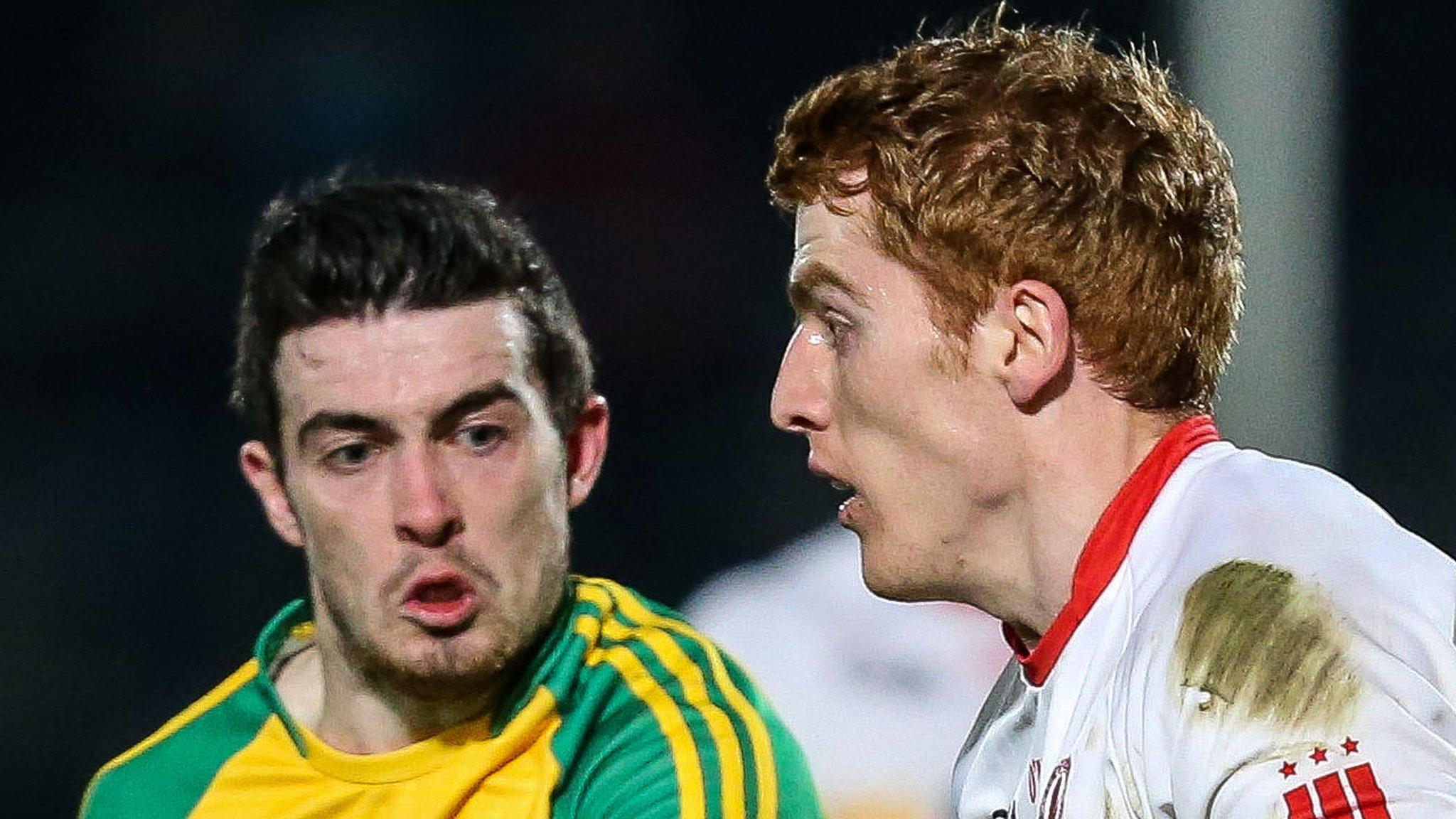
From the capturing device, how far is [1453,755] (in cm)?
106

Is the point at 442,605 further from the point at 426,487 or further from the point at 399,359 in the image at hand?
the point at 399,359

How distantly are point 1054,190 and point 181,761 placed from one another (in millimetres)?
1284

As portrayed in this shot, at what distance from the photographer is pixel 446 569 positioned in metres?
1.90

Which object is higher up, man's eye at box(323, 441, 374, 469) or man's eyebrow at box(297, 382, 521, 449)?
man's eyebrow at box(297, 382, 521, 449)

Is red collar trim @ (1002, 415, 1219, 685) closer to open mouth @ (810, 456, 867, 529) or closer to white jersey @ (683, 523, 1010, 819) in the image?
open mouth @ (810, 456, 867, 529)

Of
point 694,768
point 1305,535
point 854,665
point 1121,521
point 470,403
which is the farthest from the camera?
point 854,665

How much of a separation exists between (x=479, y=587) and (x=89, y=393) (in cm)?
142

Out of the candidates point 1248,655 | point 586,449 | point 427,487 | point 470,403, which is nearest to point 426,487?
point 427,487

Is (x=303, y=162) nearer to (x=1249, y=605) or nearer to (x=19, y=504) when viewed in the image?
(x=19, y=504)

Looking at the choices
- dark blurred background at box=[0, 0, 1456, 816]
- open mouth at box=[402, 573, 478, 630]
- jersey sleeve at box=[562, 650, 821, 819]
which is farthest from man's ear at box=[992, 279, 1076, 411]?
dark blurred background at box=[0, 0, 1456, 816]

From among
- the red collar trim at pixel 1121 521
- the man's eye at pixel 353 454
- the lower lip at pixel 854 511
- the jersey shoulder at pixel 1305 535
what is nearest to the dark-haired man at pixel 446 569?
the man's eye at pixel 353 454

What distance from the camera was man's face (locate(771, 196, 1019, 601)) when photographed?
1.40 meters

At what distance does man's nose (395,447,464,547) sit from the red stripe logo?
103 centimetres

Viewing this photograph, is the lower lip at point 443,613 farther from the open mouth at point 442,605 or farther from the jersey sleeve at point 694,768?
the jersey sleeve at point 694,768
